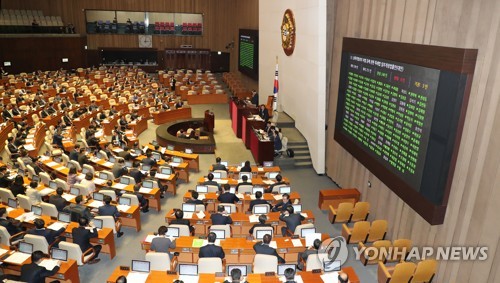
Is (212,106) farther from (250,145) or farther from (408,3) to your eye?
(408,3)

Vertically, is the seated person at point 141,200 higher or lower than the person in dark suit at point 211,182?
lower

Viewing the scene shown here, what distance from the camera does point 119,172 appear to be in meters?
13.5

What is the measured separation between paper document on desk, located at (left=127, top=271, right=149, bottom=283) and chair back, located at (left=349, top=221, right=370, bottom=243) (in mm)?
5421

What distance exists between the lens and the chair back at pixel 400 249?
9.43 metres

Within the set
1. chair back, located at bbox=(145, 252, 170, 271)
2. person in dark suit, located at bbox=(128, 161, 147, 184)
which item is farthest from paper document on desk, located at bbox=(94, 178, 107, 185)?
chair back, located at bbox=(145, 252, 170, 271)

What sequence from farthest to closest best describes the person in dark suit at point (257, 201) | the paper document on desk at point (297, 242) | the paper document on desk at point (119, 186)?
the paper document on desk at point (119, 186)
the person in dark suit at point (257, 201)
the paper document on desk at point (297, 242)

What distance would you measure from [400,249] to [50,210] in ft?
29.9

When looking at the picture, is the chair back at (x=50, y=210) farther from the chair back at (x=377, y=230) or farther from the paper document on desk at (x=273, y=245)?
the chair back at (x=377, y=230)

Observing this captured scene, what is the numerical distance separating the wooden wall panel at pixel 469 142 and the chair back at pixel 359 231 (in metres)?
0.80

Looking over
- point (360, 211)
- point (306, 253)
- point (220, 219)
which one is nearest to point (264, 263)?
point (306, 253)

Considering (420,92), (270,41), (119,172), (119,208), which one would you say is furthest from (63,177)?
Result: (270,41)

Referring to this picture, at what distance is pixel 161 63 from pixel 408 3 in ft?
98.0

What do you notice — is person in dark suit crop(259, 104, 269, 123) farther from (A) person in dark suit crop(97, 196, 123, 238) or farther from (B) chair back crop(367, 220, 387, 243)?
(A) person in dark suit crop(97, 196, 123, 238)

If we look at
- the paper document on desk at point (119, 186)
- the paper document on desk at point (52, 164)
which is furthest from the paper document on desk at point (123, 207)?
the paper document on desk at point (52, 164)
